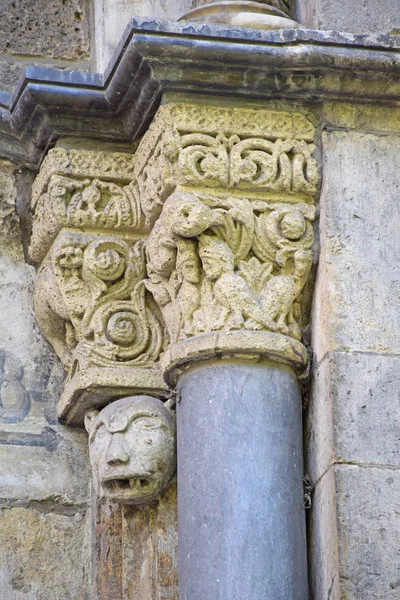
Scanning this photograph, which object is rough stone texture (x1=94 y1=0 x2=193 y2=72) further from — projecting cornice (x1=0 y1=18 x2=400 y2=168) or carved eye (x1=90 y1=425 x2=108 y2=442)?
carved eye (x1=90 y1=425 x2=108 y2=442)

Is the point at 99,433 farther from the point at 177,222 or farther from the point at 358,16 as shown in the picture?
the point at 358,16

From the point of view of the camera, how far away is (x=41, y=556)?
4.41 metres

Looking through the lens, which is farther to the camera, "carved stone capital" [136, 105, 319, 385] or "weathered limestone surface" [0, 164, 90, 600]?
"weathered limestone surface" [0, 164, 90, 600]

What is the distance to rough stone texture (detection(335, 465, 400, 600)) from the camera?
12.6 ft

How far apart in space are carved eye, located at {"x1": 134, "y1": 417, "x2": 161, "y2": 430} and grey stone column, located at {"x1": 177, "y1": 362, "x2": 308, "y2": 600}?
4.0 inches

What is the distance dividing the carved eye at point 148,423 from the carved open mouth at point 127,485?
0.14m

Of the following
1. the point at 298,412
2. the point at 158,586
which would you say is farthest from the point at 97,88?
the point at 158,586

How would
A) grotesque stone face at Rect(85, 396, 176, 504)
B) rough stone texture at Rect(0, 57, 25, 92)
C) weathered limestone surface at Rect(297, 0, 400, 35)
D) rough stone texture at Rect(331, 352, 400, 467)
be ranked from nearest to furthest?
rough stone texture at Rect(331, 352, 400, 467), grotesque stone face at Rect(85, 396, 176, 504), weathered limestone surface at Rect(297, 0, 400, 35), rough stone texture at Rect(0, 57, 25, 92)

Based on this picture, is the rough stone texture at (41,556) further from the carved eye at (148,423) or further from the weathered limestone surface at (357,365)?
the weathered limestone surface at (357,365)

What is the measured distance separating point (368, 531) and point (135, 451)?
2.29ft

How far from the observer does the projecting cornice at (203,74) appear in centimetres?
412

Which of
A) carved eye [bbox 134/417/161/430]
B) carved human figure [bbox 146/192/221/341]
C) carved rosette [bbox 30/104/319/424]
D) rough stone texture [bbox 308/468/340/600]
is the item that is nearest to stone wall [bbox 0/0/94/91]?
carved rosette [bbox 30/104/319/424]

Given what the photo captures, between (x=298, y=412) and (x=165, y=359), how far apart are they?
40cm

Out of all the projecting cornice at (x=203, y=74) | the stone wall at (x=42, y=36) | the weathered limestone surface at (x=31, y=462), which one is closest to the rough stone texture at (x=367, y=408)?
the projecting cornice at (x=203, y=74)
